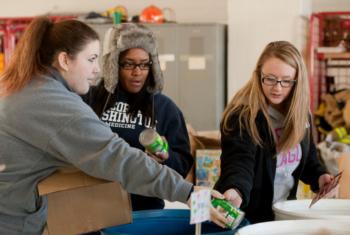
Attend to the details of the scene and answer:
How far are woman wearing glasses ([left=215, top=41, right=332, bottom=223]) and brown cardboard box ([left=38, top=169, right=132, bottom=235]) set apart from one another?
37 cm

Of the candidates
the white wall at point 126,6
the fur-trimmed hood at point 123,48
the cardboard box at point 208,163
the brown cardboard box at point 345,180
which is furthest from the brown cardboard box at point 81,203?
the white wall at point 126,6

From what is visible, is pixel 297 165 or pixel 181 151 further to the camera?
pixel 181 151

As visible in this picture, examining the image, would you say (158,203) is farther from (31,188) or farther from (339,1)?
(339,1)

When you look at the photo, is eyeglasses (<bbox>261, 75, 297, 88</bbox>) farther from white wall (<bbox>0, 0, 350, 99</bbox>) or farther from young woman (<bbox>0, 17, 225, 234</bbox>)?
white wall (<bbox>0, 0, 350, 99</bbox>)

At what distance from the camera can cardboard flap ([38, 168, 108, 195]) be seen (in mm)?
1601

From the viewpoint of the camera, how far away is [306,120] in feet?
6.88

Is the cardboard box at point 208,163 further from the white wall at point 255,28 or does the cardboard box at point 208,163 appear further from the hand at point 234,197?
the hand at point 234,197

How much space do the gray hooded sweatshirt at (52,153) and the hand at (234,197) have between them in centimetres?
23

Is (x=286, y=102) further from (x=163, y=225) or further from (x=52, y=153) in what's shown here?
(x=52, y=153)

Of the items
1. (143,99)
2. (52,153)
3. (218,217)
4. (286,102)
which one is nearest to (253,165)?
(286,102)

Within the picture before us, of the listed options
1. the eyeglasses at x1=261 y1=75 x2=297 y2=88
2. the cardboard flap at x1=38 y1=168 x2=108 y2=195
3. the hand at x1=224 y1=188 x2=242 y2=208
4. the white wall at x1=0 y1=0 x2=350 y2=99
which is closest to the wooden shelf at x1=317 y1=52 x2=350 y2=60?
the white wall at x1=0 y1=0 x2=350 y2=99

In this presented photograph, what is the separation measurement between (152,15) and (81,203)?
458 cm

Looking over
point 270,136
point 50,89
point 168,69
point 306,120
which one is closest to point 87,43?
point 50,89

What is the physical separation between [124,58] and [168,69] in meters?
3.79
